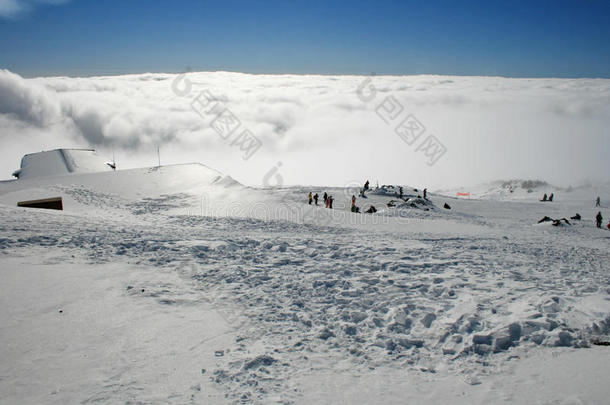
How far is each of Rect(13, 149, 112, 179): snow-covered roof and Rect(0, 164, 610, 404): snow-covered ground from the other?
2858cm

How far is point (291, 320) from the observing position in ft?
20.7

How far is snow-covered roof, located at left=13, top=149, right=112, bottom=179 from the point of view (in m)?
36.2

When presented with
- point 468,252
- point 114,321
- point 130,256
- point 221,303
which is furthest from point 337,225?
point 114,321

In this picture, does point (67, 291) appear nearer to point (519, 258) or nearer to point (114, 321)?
point (114, 321)

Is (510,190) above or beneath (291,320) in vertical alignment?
above

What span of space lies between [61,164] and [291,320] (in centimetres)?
4003

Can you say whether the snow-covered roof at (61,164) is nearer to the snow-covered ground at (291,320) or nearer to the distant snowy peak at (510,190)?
the snow-covered ground at (291,320)

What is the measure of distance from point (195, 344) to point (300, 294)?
2406mm

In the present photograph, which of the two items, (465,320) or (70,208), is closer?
(465,320)

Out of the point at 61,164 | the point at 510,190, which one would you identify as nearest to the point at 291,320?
the point at 61,164

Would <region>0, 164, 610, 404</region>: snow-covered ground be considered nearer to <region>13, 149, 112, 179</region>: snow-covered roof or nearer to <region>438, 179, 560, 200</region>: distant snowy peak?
<region>13, 149, 112, 179</region>: snow-covered roof

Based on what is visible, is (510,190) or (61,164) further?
(510,190)

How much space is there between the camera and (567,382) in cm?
457

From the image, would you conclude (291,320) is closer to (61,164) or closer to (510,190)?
(61,164)
